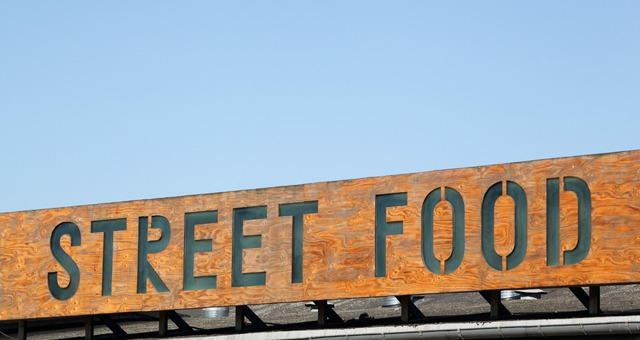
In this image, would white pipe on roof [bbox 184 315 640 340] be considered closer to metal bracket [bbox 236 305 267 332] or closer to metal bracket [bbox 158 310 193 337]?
metal bracket [bbox 236 305 267 332]

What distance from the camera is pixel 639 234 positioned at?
22.0m

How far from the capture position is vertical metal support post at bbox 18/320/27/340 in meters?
28.0

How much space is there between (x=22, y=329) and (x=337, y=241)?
7.72m

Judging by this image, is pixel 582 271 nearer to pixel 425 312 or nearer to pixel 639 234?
pixel 639 234

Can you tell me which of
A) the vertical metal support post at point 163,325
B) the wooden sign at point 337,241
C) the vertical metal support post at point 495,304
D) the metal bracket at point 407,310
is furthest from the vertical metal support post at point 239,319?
the vertical metal support post at point 495,304

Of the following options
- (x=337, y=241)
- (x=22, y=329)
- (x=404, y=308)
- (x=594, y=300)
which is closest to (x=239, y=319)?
(x=337, y=241)

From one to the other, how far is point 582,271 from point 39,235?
11.8 meters

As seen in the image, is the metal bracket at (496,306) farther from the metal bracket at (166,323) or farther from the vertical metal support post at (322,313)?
the metal bracket at (166,323)

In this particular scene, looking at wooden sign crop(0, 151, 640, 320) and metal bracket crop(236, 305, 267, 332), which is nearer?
wooden sign crop(0, 151, 640, 320)

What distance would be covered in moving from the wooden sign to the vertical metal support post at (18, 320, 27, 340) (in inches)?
13.6

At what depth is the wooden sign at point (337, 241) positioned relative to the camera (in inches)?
890

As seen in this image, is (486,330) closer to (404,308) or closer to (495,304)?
(495,304)

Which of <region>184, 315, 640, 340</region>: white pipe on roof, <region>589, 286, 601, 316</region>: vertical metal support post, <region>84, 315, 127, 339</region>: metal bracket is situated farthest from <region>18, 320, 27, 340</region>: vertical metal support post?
<region>589, 286, 601, 316</region>: vertical metal support post

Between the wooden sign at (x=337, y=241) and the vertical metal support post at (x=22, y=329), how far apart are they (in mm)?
346
